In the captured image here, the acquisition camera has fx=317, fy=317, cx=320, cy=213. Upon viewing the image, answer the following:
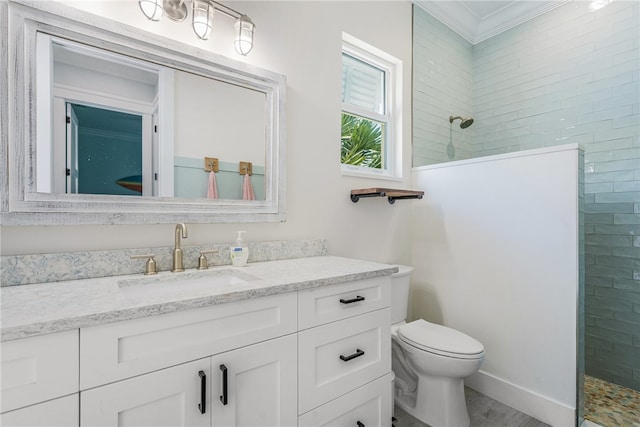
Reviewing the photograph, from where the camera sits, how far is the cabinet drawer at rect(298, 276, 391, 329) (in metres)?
1.18

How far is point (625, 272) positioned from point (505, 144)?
4.28 ft

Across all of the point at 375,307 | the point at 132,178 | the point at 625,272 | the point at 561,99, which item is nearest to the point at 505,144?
the point at 561,99

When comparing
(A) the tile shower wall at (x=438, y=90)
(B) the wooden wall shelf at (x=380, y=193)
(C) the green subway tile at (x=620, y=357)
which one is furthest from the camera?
(A) the tile shower wall at (x=438, y=90)

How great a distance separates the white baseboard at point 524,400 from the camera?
1.67 meters

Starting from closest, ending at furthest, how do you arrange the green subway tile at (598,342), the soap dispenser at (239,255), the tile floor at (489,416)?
the soap dispenser at (239,255), the tile floor at (489,416), the green subway tile at (598,342)

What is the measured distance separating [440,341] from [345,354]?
66 centimetres

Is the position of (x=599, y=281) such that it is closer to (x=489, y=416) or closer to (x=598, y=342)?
(x=598, y=342)

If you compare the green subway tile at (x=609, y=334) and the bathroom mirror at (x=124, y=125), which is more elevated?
the bathroom mirror at (x=124, y=125)

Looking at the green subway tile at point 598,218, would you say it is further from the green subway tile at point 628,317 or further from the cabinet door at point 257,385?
the cabinet door at point 257,385

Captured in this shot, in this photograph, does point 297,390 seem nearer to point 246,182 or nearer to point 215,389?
point 215,389

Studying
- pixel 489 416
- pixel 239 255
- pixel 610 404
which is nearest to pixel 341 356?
pixel 239 255

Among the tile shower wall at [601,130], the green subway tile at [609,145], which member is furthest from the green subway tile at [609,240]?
the green subway tile at [609,145]

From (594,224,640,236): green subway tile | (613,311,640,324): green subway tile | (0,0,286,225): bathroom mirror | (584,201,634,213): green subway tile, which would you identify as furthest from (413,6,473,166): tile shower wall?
(613,311,640,324): green subway tile

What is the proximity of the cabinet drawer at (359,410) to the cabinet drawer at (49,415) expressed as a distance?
705mm
